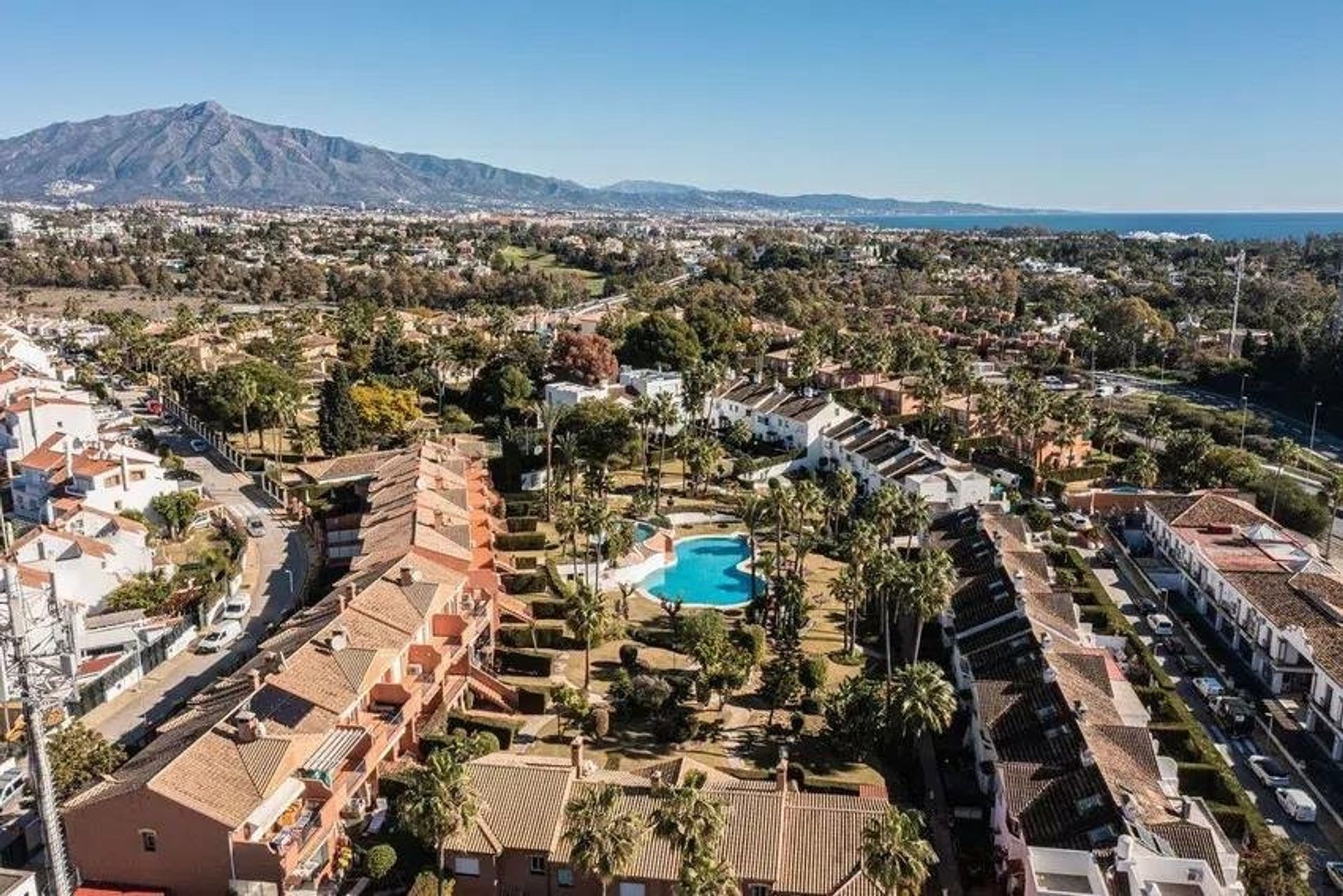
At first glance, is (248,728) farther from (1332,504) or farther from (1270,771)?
(1332,504)

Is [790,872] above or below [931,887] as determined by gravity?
above

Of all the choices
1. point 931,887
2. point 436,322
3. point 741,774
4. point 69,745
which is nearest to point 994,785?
point 931,887

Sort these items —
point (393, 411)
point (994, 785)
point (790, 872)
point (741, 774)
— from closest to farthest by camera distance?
point (790, 872), point (994, 785), point (741, 774), point (393, 411)

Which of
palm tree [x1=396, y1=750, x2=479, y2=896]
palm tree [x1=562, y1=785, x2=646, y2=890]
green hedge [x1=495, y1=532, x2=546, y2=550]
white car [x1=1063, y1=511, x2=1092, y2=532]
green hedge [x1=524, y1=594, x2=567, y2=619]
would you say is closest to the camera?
palm tree [x1=562, y1=785, x2=646, y2=890]

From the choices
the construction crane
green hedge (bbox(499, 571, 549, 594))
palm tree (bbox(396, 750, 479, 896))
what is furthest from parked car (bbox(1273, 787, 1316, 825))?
the construction crane

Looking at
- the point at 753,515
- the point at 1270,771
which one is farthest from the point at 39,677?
the point at 1270,771

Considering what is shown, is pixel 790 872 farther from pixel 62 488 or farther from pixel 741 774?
pixel 62 488

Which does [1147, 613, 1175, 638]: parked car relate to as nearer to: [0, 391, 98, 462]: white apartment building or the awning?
the awning

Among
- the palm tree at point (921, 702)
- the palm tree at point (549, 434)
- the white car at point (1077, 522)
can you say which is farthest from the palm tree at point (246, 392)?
the white car at point (1077, 522)
